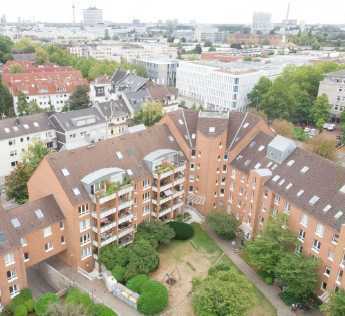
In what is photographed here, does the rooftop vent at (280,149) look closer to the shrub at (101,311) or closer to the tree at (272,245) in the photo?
the tree at (272,245)

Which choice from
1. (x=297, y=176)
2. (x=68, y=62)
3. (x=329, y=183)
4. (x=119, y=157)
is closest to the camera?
(x=329, y=183)

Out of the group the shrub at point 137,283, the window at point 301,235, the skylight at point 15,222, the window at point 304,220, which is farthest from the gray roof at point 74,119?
the window at point 301,235

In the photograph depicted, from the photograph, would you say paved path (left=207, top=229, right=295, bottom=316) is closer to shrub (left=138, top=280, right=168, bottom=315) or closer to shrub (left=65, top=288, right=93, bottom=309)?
shrub (left=138, top=280, right=168, bottom=315)

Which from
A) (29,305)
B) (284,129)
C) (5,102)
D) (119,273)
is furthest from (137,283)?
(5,102)

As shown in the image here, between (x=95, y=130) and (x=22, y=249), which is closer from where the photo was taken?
(x=22, y=249)

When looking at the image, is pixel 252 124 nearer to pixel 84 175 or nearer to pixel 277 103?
pixel 84 175

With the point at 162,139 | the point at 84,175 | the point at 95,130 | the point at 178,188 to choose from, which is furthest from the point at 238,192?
the point at 95,130
